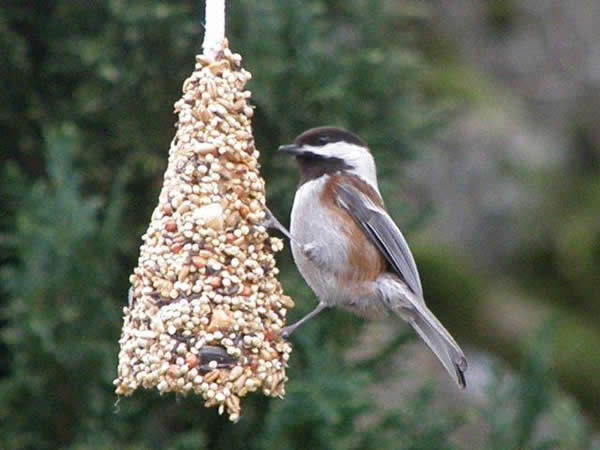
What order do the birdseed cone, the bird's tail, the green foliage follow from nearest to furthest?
the birdseed cone, the bird's tail, the green foliage

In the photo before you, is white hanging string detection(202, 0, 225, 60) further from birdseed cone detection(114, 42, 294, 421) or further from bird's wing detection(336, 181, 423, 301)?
bird's wing detection(336, 181, 423, 301)

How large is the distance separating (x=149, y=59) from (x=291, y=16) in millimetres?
703

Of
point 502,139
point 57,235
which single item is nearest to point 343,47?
point 57,235

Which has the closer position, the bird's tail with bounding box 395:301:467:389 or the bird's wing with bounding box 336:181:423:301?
the bird's tail with bounding box 395:301:467:389

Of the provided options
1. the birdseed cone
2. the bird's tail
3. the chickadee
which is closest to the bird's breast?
the chickadee

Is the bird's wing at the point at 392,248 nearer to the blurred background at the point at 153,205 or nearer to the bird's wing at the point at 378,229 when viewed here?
the bird's wing at the point at 378,229

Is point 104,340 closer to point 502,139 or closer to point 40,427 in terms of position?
point 40,427

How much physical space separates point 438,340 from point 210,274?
94 cm

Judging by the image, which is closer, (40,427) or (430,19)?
(40,427)

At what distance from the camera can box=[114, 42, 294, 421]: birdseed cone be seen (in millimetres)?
3078

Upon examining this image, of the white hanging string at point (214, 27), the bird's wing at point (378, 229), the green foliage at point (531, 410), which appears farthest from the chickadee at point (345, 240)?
the green foliage at point (531, 410)

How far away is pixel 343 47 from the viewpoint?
5.25 m

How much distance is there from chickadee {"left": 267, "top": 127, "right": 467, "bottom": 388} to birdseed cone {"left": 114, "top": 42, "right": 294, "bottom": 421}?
17.6 inches

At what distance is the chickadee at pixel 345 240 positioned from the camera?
3.79m
